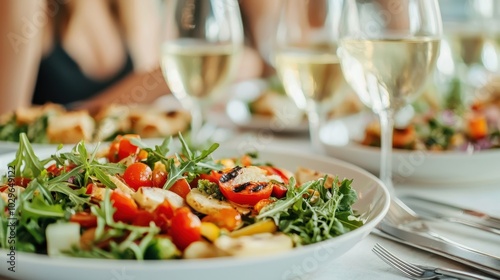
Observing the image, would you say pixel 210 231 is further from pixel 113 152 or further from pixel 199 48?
pixel 199 48

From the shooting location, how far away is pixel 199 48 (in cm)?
188

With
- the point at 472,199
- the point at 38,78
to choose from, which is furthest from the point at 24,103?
the point at 472,199

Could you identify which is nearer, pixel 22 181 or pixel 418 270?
pixel 418 270

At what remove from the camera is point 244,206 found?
3.16ft

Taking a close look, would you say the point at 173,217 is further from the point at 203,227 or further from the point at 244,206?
the point at 244,206

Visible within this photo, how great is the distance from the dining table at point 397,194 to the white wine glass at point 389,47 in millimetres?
171

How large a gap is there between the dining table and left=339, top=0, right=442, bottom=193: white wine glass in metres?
0.17

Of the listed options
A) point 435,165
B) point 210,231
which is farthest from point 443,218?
point 210,231

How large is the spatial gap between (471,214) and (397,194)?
252 millimetres

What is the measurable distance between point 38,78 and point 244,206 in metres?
3.13

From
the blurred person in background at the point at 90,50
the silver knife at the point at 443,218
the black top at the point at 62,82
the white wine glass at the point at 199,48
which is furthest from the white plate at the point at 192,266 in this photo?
the black top at the point at 62,82

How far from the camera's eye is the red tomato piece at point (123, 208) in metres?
0.87

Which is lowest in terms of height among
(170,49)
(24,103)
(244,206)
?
(24,103)

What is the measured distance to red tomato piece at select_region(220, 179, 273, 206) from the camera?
3.15 ft
